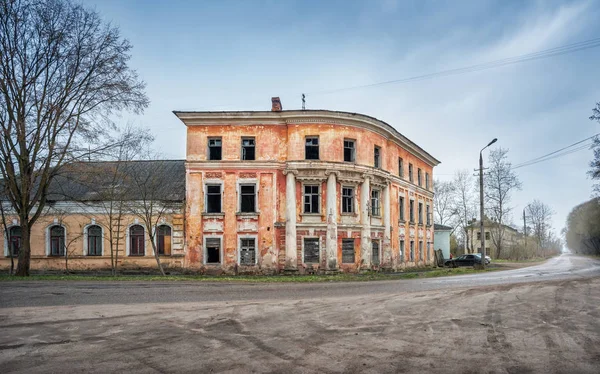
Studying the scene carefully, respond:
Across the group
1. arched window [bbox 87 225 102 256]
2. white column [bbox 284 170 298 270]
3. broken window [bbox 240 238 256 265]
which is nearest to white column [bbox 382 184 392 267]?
white column [bbox 284 170 298 270]

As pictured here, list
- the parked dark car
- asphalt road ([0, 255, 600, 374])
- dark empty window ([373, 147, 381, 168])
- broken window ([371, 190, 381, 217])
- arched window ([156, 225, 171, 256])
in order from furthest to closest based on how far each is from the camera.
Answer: the parked dark car → dark empty window ([373, 147, 381, 168]) → broken window ([371, 190, 381, 217]) → arched window ([156, 225, 171, 256]) → asphalt road ([0, 255, 600, 374])

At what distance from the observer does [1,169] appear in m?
21.5

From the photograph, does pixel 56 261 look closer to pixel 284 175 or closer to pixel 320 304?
pixel 284 175

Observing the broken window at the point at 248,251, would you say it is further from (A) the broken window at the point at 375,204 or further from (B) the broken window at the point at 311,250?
(A) the broken window at the point at 375,204

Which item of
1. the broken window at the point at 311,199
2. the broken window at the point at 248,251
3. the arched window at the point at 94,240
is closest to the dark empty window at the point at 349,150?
the broken window at the point at 311,199

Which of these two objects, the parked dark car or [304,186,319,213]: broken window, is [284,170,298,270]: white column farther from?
the parked dark car

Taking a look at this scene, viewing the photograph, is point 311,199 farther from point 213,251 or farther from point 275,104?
point 275,104

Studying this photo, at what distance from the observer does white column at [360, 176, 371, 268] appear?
27359 mm

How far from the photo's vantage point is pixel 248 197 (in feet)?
89.4

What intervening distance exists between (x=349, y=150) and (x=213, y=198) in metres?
9.31

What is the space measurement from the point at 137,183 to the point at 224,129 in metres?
6.40

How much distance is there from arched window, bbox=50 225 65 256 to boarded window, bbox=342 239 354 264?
61.9 ft

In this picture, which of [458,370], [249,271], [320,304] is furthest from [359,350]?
[249,271]

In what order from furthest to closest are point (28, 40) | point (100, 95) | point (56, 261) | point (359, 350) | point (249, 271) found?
point (56, 261) < point (249, 271) < point (100, 95) < point (28, 40) < point (359, 350)
